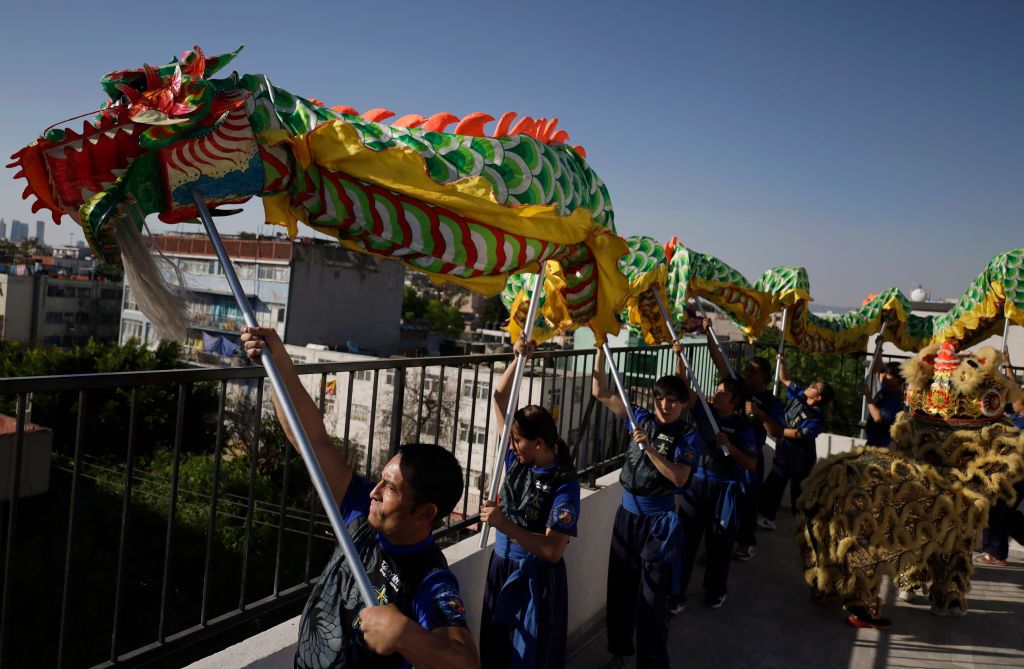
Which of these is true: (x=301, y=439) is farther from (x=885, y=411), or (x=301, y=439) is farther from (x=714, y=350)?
(x=885, y=411)

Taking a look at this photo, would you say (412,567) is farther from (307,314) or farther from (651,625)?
(307,314)

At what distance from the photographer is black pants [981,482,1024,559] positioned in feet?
18.4

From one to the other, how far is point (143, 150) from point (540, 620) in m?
2.24

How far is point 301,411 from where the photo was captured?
2.20 meters

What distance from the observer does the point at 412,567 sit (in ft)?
6.16

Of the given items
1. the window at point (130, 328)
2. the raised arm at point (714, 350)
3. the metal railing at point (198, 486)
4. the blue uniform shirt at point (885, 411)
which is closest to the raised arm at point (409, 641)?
the metal railing at point (198, 486)

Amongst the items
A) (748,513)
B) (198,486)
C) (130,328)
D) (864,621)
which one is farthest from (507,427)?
(130,328)

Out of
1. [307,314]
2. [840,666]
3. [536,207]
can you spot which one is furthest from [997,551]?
[307,314]

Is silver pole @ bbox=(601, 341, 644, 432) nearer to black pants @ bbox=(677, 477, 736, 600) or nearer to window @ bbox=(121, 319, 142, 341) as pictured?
black pants @ bbox=(677, 477, 736, 600)

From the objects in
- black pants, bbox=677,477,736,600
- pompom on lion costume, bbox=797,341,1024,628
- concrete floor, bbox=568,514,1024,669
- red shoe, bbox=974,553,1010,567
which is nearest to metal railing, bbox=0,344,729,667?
black pants, bbox=677,477,736,600

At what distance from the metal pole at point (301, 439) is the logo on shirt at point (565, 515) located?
3.90 feet

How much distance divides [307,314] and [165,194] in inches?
1377

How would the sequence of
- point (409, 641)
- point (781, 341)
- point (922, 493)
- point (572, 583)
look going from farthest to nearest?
point (781, 341)
point (922, 493)
point (572, 583)
point (409, 641)

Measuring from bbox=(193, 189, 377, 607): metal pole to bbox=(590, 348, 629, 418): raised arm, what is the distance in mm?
2406
